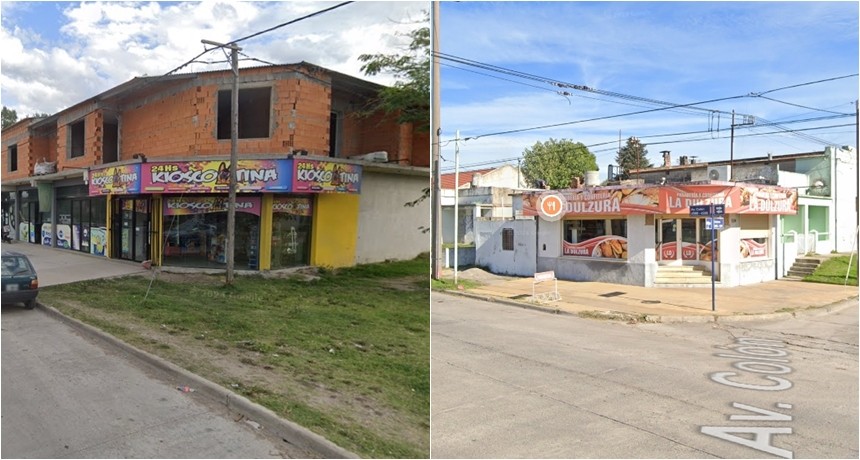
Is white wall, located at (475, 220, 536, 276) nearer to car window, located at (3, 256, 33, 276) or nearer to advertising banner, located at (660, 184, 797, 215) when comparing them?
advertising banner, located at (660, 184, 797, 215)

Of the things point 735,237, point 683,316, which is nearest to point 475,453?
point 683,316

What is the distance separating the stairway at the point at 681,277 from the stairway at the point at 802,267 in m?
3.74

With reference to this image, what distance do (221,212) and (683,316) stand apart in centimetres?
1088

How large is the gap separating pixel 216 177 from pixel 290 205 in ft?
0.71

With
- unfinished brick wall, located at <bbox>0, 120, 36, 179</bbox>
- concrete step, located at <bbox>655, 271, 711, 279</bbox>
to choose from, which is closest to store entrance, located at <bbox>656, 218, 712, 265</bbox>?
concrete step, located at <bbox>655, 271, 711, 279</bbox>

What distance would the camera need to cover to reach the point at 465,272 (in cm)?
1803

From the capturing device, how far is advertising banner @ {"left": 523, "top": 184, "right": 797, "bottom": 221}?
1521 cm

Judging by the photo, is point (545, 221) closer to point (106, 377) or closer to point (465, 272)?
point (465, 272)

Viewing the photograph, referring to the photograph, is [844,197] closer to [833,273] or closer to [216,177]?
[833,273]

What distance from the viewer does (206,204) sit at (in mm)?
1867

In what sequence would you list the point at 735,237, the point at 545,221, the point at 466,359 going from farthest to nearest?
the point at 545,221, the point at 735,237, the point at 466,359

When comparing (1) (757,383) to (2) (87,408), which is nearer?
(2) (87,408)

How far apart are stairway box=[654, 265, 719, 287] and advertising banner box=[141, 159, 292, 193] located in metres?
15.0

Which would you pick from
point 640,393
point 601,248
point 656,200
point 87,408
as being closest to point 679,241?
point 656,200
